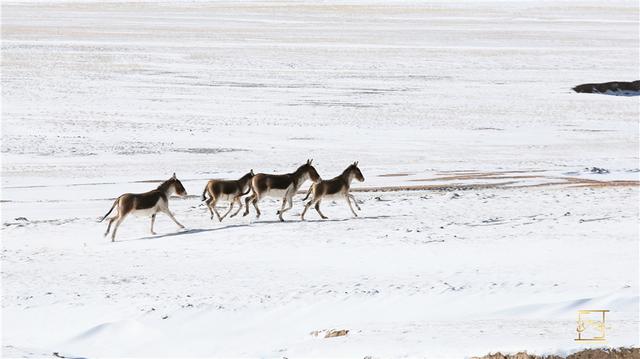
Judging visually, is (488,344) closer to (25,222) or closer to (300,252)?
(300,252)

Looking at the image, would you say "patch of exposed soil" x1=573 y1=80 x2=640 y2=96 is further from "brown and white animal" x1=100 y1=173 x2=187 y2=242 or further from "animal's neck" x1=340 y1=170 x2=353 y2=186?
"brown and white animal" x1=100 y1=173 x2=187 y2=242

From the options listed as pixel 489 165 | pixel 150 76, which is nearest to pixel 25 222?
pixel 489 165

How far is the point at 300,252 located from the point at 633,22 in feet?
Answer: 212

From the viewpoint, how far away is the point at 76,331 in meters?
11.8

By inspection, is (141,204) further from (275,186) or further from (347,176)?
(347,176)

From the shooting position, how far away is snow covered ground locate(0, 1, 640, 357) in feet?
39.1

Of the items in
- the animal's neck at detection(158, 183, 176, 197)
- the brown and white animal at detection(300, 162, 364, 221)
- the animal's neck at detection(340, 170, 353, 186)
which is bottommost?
the brown and white animal at detection(300, 162, 364, 221)

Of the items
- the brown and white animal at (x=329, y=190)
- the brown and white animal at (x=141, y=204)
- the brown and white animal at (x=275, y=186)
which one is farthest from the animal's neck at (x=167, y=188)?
the brown and white animal at (x=329, y=190)

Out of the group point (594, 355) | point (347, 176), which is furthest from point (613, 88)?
point (594, 355)

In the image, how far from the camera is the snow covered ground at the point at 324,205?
11922mm

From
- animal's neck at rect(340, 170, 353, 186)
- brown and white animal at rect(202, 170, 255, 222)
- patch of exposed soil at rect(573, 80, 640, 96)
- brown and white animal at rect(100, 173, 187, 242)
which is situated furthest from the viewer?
patch of exposed soil at rect(573, 80, 640, 96)

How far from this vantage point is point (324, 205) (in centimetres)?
1898

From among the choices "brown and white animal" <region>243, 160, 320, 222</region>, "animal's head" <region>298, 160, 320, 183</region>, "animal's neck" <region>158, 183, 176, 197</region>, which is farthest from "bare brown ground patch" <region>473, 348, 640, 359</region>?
"animal's head" <region>298, 160, 320, 183</region>

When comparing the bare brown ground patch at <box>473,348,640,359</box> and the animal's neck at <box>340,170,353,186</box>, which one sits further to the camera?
the animal's neck at <box>340,170,353,186</box>
